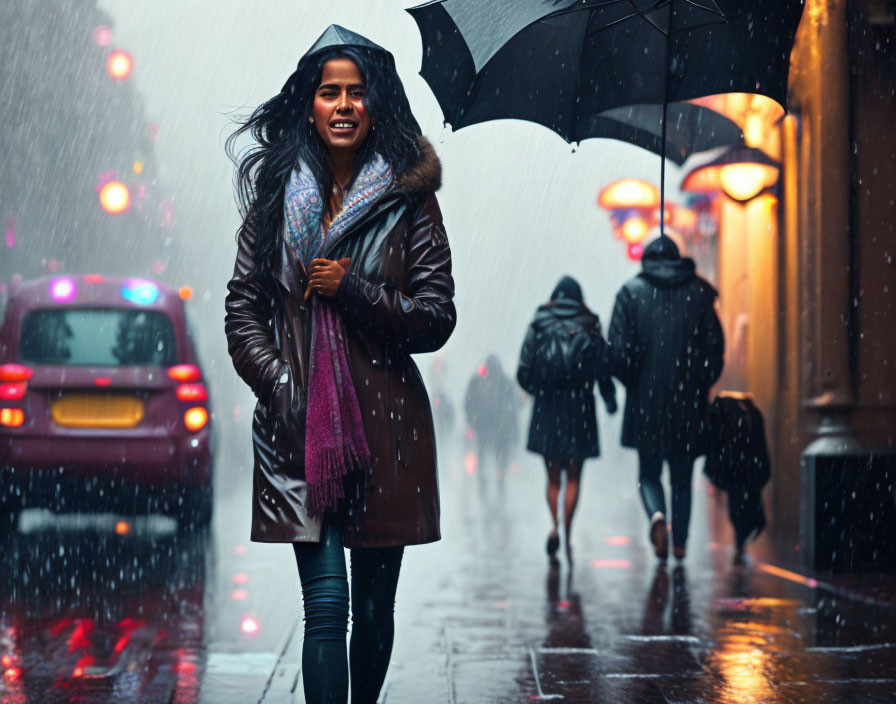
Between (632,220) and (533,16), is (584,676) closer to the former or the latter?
(533,16)

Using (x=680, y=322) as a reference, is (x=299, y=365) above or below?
below

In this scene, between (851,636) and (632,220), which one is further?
(632,220)

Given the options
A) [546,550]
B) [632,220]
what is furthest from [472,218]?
[546,550]

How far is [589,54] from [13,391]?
15.0 feet

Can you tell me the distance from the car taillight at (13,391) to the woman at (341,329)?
564 centimetres

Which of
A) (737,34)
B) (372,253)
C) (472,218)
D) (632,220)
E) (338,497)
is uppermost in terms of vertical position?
(472,218)

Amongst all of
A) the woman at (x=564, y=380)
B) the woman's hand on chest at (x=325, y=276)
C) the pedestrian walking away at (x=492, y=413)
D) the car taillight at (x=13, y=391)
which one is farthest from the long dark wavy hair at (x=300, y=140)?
the pedestrian walking away at (x=492, y=413)

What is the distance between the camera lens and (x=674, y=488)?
9273mm

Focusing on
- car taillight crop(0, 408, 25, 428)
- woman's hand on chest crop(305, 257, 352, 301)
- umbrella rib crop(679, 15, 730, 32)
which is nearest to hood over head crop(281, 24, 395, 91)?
woman's hand on chest crop(305, 257, 352, 301)

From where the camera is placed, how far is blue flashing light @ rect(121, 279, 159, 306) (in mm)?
10195

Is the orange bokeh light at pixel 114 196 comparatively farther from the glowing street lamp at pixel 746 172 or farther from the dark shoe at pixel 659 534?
the dark shoe at pixel 659 534

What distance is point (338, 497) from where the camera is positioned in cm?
391

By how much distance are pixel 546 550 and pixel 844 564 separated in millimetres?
1991

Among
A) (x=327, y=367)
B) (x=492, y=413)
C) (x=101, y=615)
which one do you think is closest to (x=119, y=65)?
(x=492, y=413)
